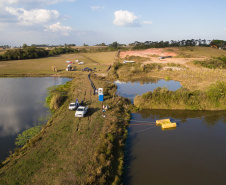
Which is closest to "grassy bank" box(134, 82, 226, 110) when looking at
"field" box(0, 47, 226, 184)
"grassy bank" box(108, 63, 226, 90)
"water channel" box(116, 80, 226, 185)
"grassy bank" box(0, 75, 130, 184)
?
"water channel" box(116, 80, 226, 185)

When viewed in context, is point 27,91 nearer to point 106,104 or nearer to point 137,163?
point 106,104

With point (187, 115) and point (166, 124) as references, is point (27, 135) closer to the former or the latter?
point (166, 124)

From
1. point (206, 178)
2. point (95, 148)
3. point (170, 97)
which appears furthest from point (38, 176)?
point (170, 97)

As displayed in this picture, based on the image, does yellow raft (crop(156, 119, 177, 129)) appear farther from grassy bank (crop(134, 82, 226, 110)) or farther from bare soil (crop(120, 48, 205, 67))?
bare soil (crop(120, 48, 205, 67))

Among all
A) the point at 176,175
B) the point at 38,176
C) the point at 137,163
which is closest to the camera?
the point at 38,176

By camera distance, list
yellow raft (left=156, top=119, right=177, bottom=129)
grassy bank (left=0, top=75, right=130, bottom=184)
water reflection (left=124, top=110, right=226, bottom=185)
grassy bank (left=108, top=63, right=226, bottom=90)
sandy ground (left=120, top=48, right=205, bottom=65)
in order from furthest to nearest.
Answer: sandy ground (left=120, top=48, right=205, bottom=65)
grassy bank (left=108, top=63, right=226, bottom=90)
yellow raft (left=156, top=119, right=177, bottom=129)
water reflection (left=124, top=110, right=226, bottom=185)
grassy bank (left=0, top=75, right=130, bottom=184)

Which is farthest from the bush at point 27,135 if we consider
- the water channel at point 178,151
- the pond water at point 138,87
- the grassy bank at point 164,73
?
the grassy bank at point 164,73
